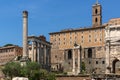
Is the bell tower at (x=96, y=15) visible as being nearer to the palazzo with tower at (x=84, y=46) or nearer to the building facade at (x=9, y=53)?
the palazzo with tower at (x=84, y=46)

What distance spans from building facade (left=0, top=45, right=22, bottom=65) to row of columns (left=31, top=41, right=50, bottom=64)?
18.8 metres

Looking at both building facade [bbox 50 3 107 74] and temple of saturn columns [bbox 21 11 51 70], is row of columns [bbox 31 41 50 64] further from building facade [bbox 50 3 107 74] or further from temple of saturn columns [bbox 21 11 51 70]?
building facade [bbox 50 3 107 74]

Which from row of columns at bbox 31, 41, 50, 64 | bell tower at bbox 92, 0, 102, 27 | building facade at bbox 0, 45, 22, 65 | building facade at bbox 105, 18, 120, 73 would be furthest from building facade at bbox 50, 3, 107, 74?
building facade at bbox 105, 18, 120, 73

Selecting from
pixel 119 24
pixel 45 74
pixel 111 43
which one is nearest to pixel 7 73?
pixel 45 74

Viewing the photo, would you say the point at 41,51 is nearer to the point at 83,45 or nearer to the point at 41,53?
the point at 41,53

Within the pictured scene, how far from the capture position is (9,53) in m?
101

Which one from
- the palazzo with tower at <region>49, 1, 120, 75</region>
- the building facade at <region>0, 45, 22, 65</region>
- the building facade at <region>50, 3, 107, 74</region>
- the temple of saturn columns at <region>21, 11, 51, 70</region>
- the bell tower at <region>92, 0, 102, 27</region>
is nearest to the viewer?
the temple of saturn columns at <region>21, 11, 51, 70</region>

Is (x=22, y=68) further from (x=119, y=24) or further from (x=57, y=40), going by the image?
(x=57, y=40)

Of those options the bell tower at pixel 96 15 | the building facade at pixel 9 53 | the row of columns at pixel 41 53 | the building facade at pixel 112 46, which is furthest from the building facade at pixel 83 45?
the building facade at pixel 112 46

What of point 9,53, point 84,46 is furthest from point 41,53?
point 9,53

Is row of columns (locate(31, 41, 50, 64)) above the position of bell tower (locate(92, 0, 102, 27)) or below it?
below

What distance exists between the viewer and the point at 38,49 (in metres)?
77.9

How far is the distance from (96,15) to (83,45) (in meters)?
9.20

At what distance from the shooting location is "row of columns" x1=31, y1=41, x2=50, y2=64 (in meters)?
77.2
